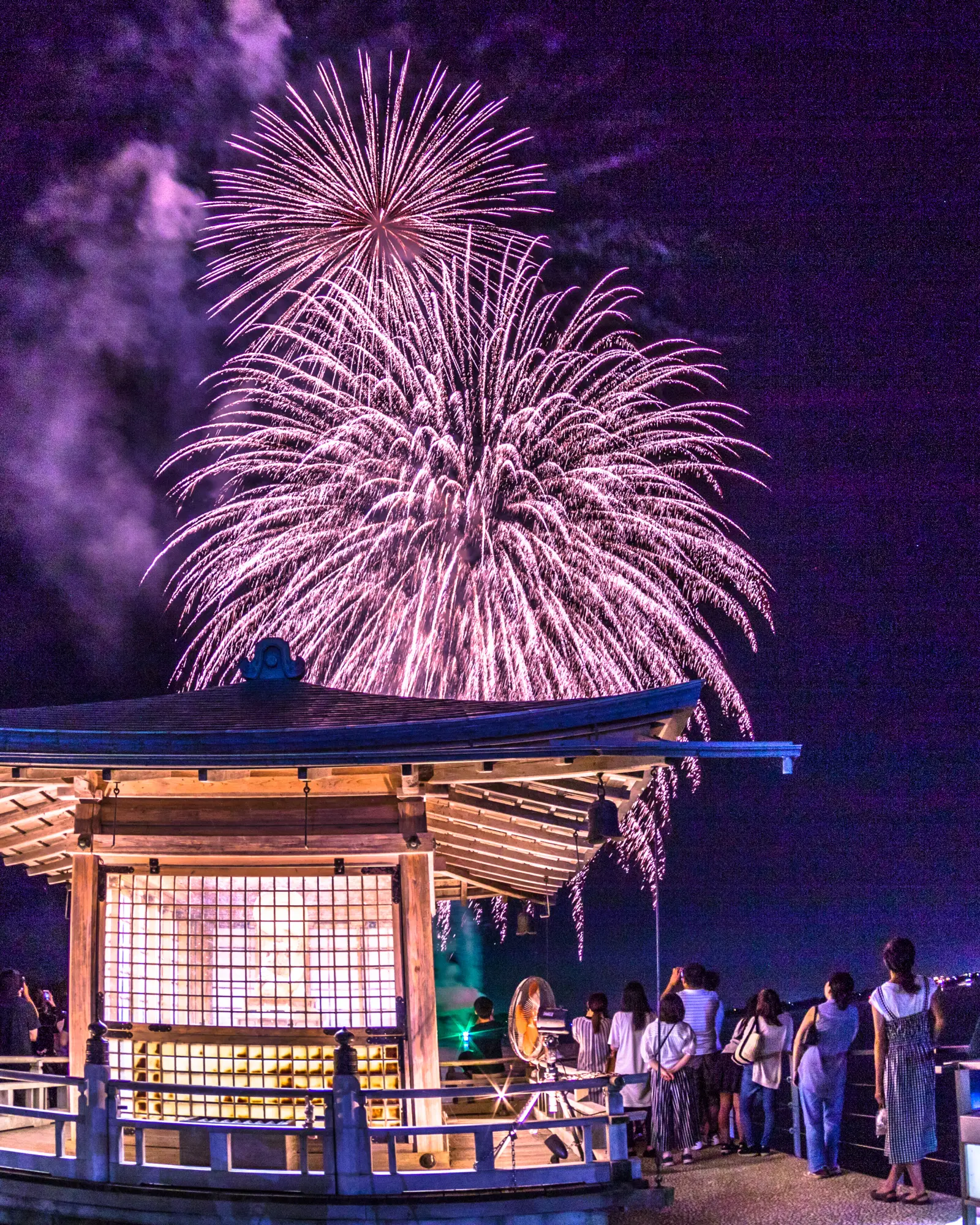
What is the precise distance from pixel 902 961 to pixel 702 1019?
304 cm

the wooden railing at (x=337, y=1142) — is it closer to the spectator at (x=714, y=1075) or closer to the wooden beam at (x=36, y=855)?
the spectator at (x=714, y=1075)

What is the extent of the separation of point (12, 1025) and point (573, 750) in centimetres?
808

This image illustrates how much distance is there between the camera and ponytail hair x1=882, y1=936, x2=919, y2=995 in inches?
380

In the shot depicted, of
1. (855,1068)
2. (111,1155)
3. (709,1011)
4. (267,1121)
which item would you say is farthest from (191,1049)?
(855,1068)

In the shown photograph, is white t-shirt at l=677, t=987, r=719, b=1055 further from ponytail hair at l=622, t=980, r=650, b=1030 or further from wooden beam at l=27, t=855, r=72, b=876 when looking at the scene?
wooden beam at l=27, t=855, r=72, b=876

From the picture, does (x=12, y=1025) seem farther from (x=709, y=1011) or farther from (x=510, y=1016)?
(x=709, y=1011)

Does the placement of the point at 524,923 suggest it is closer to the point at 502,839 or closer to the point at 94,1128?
the point at 502,839

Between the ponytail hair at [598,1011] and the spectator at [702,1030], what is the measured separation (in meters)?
1.16

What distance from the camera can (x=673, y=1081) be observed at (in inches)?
478

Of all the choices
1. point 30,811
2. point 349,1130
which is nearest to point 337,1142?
point 349,1130

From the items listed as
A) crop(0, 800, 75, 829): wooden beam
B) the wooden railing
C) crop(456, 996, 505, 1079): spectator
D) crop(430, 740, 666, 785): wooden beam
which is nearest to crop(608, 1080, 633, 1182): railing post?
the wooden railing

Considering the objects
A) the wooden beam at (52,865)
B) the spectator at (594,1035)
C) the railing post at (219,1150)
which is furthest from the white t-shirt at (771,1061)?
the wooden beam at (52,865)

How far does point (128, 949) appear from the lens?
1171cm

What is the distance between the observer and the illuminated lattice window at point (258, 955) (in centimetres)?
1130
